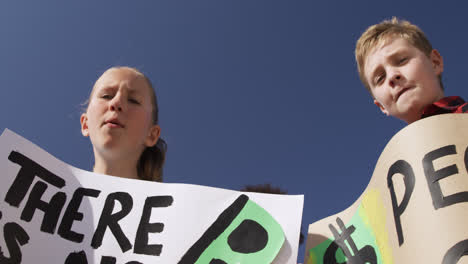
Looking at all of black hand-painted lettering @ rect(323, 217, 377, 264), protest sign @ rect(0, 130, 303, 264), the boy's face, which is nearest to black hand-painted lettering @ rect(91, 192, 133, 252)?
protest sign @ rect(0, 130, 303, 264)

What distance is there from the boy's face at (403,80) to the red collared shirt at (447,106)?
45mm

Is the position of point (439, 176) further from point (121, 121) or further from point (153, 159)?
point (153, 159)

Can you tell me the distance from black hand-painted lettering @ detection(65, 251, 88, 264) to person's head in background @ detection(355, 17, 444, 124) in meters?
1.00

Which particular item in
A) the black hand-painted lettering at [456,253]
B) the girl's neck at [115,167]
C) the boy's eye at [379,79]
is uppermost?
the boy's eye at [379,79]

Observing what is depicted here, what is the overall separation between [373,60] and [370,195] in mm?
625

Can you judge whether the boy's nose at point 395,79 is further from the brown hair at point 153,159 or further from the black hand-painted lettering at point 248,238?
the brown hair at point 153,159

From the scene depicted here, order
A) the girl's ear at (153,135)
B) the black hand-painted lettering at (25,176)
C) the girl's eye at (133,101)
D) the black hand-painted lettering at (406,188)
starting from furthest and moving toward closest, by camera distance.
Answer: the girl's ear at (153,135)
the girl's eye at (133,101)
the black hand-painted lettering at (25,176)
the black hand-painted lettering at (406,188)

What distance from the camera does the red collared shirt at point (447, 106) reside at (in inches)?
43.8

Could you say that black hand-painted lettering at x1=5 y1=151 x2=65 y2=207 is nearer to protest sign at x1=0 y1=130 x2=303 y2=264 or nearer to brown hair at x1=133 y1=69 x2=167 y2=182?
protest sign at x1=0 y1=130 x2=303 y2=264

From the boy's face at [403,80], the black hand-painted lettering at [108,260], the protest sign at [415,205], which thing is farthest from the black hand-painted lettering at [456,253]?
the black hand-painted lettering at [108,260]

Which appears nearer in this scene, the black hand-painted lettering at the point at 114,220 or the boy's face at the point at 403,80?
the black hand-painted lettering at the point at 114,220

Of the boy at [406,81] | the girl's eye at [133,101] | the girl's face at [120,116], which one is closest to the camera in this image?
the boy at [406,81]

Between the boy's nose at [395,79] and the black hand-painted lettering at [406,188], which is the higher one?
the boy's nose at [395,79]

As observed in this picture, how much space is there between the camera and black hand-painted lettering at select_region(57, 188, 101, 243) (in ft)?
3.30
